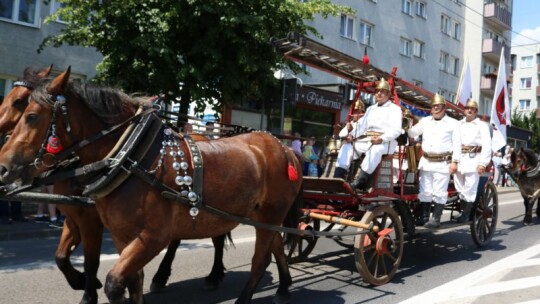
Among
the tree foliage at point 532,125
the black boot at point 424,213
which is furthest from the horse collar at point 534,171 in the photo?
the tree foliage at point 532,125

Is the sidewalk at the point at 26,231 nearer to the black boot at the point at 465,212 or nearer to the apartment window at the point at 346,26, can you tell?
the black boot at the point at 465,212

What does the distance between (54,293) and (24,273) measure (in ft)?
2.95

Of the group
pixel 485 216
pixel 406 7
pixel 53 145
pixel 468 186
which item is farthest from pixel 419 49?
pixel 53 145

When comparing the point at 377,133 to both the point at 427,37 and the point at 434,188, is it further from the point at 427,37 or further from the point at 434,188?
the point at 427,37

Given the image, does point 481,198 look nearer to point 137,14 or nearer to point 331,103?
point 137,14

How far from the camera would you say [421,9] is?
28.7 metres

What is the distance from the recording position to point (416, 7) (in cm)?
2816

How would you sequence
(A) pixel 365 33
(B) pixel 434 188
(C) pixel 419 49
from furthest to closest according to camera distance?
(C) pixel 419 49, (A) pixel 365 33, (B) pixel 434 188

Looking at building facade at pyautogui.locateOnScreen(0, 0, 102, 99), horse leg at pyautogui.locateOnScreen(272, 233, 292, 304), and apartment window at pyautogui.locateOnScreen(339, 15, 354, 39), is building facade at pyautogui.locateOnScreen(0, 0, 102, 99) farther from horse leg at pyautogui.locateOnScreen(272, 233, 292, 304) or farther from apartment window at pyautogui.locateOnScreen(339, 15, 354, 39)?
apartment window at pyautogui.locateOnScreen(339, 15, 354, 39)

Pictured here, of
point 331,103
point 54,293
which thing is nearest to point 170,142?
point 54,293

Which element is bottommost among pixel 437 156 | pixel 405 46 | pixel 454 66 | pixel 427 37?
pixel 437 156

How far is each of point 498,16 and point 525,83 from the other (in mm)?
20972

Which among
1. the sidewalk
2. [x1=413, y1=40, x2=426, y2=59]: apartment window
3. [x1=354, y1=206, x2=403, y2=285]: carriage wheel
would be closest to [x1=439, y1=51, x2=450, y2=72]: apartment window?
[x1=413, y1=40, x2=426, y2=59]: apartment window

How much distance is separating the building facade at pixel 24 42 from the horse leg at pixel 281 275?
9.95m
